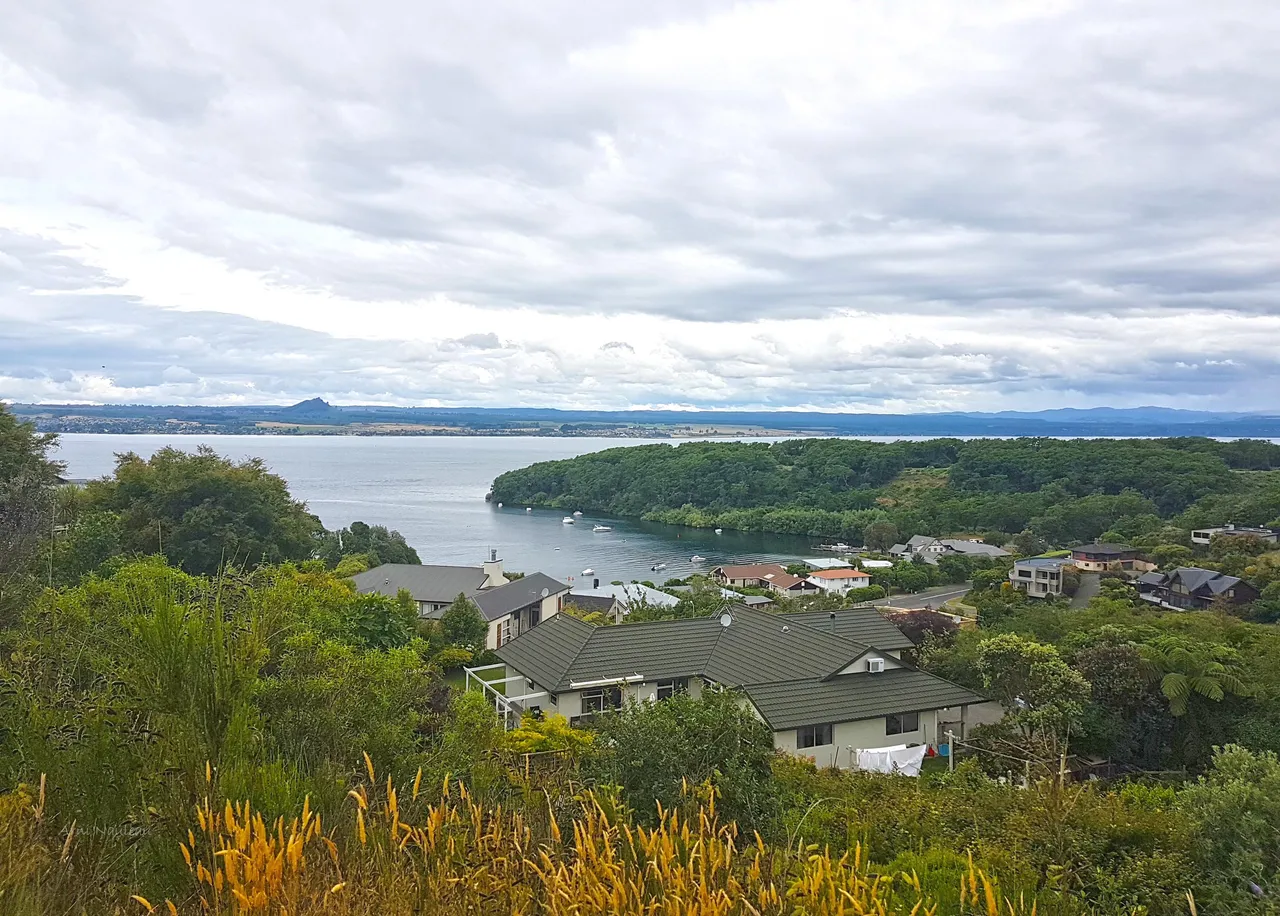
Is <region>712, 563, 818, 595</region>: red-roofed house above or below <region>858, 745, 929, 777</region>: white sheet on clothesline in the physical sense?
below

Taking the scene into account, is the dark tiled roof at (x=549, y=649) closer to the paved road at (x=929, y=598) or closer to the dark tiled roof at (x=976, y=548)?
the paved road at (x=929, y=598)

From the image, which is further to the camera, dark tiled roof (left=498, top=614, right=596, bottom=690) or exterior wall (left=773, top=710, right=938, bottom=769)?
dark tiled roof (left=498, top=614, right=596, bottom=690)

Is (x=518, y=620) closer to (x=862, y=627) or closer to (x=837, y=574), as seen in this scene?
(x=862, y=627)

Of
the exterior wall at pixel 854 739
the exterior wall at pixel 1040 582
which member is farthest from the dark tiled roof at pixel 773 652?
the exterior wall at pixel 1040 582

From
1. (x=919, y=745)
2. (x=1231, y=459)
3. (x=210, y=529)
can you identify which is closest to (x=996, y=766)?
(x=919, y=745)

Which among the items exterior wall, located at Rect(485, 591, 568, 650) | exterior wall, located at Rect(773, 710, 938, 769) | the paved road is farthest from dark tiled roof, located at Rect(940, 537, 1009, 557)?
exterior wall, located at Rect(773, 710, 938, 769)

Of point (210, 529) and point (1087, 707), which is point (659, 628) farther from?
point (210, 529)

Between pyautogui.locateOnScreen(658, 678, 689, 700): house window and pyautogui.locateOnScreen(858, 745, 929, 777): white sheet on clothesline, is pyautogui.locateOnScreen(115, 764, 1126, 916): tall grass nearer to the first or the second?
pyautogui.locateOnScreen(858, 745, 929, 777): white sheet on clothesline
